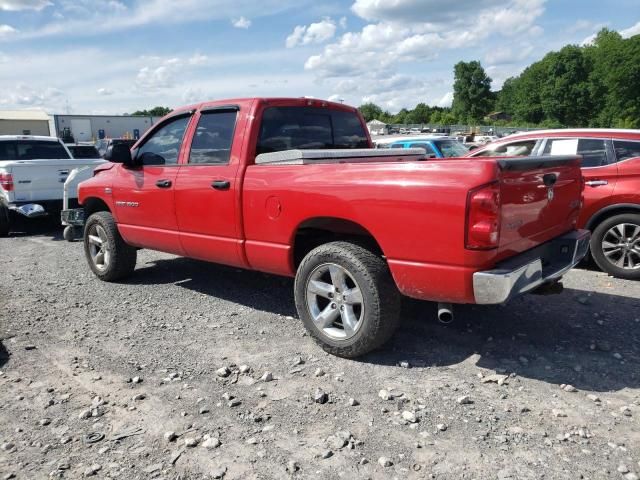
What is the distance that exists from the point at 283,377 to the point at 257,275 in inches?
108

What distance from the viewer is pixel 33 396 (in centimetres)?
350

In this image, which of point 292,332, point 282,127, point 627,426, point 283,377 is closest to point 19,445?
point 283,377

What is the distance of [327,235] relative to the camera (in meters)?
4.39

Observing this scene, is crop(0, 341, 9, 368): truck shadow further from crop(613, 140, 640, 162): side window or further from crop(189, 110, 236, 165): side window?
crop(613, 140, 640, 162): side window

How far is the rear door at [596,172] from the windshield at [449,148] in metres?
4.87

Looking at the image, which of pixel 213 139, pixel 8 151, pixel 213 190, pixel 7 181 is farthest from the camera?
pixel 8 151

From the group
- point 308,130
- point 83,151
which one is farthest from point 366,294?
point 83,151

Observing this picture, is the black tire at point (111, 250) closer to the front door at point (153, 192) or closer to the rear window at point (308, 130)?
the front door at point (153, 192)

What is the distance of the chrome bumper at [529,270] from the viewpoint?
10.5 ft

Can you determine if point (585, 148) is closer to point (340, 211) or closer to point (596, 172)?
point (596, 172)

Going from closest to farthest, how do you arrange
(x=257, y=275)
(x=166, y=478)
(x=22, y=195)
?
(x=166, y=478) < (x=257, y=275) < (x=22, y=195)

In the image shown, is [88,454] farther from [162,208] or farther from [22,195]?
[22,195]

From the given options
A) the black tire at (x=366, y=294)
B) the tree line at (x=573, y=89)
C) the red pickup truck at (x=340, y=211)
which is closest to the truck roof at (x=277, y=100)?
the red pickup truck at (x=340, y=211)

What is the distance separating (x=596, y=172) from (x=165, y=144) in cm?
489
